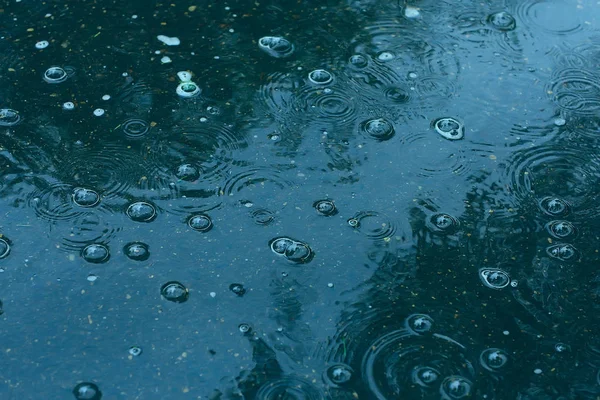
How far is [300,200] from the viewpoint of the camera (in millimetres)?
2363

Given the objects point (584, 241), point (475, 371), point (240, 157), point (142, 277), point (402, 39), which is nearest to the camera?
point (475, 371)

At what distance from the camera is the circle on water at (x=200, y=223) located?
2285 millimetres

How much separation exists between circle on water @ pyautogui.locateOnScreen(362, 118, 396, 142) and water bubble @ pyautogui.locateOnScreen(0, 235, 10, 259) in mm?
1242

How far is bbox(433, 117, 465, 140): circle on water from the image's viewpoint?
258 cm

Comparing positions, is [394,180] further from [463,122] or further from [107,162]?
[107,162]

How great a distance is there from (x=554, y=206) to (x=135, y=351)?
55.1 inches

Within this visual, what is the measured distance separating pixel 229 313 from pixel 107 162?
2.38 feet

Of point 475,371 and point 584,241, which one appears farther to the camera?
point 584,241

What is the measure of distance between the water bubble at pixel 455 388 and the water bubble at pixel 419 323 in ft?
0.53

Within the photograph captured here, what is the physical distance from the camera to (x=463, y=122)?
2.62m

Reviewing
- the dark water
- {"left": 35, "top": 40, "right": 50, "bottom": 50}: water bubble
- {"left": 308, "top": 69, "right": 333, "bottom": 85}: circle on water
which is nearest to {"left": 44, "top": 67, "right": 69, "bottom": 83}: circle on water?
the dark water

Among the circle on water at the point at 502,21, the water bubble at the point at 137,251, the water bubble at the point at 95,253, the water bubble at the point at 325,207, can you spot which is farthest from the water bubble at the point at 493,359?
the circle on water at the point at 502,21

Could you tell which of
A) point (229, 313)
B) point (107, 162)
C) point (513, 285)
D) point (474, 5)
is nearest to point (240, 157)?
point (107, 162)

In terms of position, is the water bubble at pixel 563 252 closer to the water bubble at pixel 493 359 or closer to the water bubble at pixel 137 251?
the water bubble at pixel 493 359
